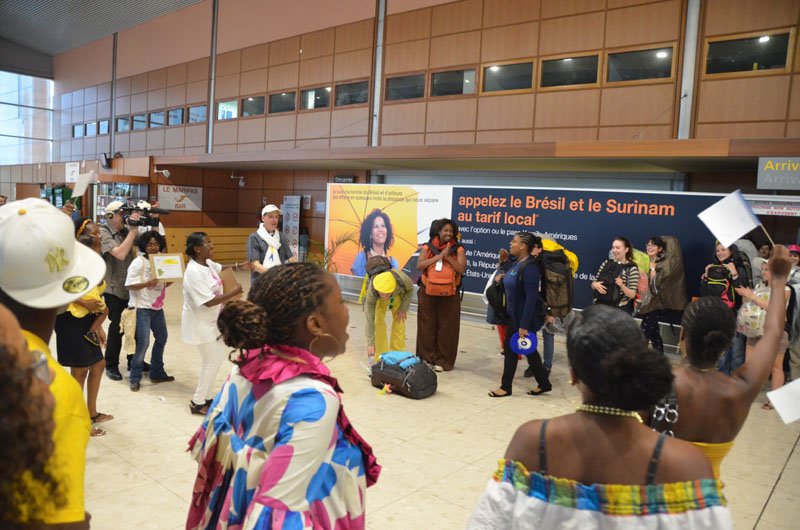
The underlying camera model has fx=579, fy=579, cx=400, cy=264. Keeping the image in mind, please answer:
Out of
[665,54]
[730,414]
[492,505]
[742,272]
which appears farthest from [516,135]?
[492,505]

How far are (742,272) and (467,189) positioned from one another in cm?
406

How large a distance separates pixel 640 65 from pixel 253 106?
1101cm

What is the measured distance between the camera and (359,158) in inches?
488

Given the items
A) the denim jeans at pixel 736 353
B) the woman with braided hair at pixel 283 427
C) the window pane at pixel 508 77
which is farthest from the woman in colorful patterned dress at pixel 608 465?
the window pane at pixel 508 77

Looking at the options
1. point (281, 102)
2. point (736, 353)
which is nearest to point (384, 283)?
point (736, 353)

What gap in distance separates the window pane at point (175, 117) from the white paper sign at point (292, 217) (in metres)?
5.51

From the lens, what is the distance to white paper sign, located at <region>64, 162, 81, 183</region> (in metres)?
19.8

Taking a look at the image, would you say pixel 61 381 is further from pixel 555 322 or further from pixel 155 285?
pixel 555 322

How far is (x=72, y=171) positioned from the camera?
19984 millimetres

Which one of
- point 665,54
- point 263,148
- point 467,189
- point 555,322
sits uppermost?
point 665,54

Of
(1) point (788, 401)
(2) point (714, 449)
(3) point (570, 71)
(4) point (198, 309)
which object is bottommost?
(4) point (198, 309)

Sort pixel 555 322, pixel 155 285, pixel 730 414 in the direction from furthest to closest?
pixel 555 322
pixel 155 285
pixel 730 414

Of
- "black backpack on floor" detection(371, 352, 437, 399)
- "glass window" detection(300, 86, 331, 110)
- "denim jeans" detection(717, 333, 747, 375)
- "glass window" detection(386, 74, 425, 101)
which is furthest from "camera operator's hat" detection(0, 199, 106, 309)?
"glass window" detection(300, 86, 331, 110)

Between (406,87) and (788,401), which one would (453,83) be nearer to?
(406,87)
